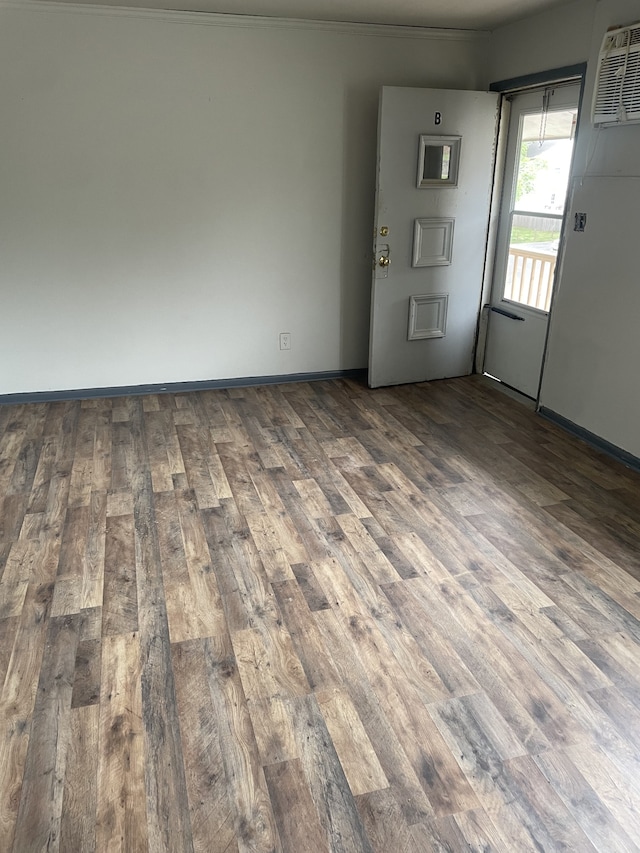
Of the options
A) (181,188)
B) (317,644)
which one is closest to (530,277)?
(181,188)

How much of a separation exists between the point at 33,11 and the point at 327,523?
3.33 metres

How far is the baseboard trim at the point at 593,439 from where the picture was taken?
3.52m

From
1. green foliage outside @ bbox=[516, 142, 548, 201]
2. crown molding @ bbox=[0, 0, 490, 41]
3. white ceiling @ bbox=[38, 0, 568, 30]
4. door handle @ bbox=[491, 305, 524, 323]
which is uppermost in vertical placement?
white ceiling @ bbox=[38, 0, 568, 30]

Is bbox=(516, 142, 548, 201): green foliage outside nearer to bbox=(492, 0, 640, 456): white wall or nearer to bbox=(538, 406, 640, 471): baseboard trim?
bbox=(492, 0, 640, 456): white wall

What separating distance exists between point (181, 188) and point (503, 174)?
2231 mm

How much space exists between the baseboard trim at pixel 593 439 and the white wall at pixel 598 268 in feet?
0.10

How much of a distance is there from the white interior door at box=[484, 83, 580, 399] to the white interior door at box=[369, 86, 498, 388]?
0.15m

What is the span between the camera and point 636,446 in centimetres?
347

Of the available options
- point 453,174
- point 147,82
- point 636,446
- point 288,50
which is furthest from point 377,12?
point 636,446

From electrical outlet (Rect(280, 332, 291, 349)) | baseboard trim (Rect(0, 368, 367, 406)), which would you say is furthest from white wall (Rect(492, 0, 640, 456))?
electrical outlet (Rect(280, 332, 291, 349))

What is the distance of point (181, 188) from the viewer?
4230mm

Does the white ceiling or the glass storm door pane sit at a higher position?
the white ceiling

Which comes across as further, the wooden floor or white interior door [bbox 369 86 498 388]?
white interior door [bbox 369 86 498 388]

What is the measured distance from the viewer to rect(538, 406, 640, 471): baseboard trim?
11.5ft
